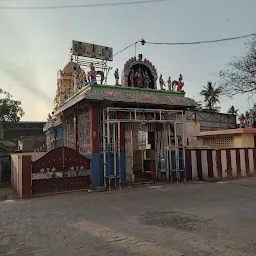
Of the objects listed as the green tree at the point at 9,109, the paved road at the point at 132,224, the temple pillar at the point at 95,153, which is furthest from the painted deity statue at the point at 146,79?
the green tree at the point at 9,109

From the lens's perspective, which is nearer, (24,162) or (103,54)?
(24,162)

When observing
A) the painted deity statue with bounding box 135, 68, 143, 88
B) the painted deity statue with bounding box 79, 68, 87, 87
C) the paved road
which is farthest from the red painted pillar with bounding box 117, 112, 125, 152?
the paved road

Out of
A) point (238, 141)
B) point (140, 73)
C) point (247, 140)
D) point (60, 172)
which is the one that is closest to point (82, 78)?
point (140, 73)

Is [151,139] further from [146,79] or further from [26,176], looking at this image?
[26,176]

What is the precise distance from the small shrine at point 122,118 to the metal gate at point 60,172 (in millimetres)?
448

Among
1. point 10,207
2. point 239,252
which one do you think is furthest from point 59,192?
point 239,252

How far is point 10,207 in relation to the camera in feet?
29.2

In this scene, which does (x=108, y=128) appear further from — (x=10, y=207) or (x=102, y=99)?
(x=10, y=207)

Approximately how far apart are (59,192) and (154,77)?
22.5 ft

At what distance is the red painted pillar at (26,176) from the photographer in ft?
34.8

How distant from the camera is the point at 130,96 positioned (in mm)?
12898

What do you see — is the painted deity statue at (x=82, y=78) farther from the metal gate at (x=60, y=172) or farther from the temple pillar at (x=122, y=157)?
the metal gate at (x=60, y=172)

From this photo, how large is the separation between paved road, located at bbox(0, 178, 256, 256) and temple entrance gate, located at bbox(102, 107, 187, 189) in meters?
2.21

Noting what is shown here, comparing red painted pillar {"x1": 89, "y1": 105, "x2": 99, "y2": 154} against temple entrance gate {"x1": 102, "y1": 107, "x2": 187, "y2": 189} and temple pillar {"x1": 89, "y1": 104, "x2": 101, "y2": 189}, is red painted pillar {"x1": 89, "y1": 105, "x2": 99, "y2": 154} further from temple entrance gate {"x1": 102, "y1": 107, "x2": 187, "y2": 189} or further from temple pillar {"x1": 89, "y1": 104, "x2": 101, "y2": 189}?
temple entrance gate {"x1": 102, "y1": 107, "x2": 187, "y2": 189}
